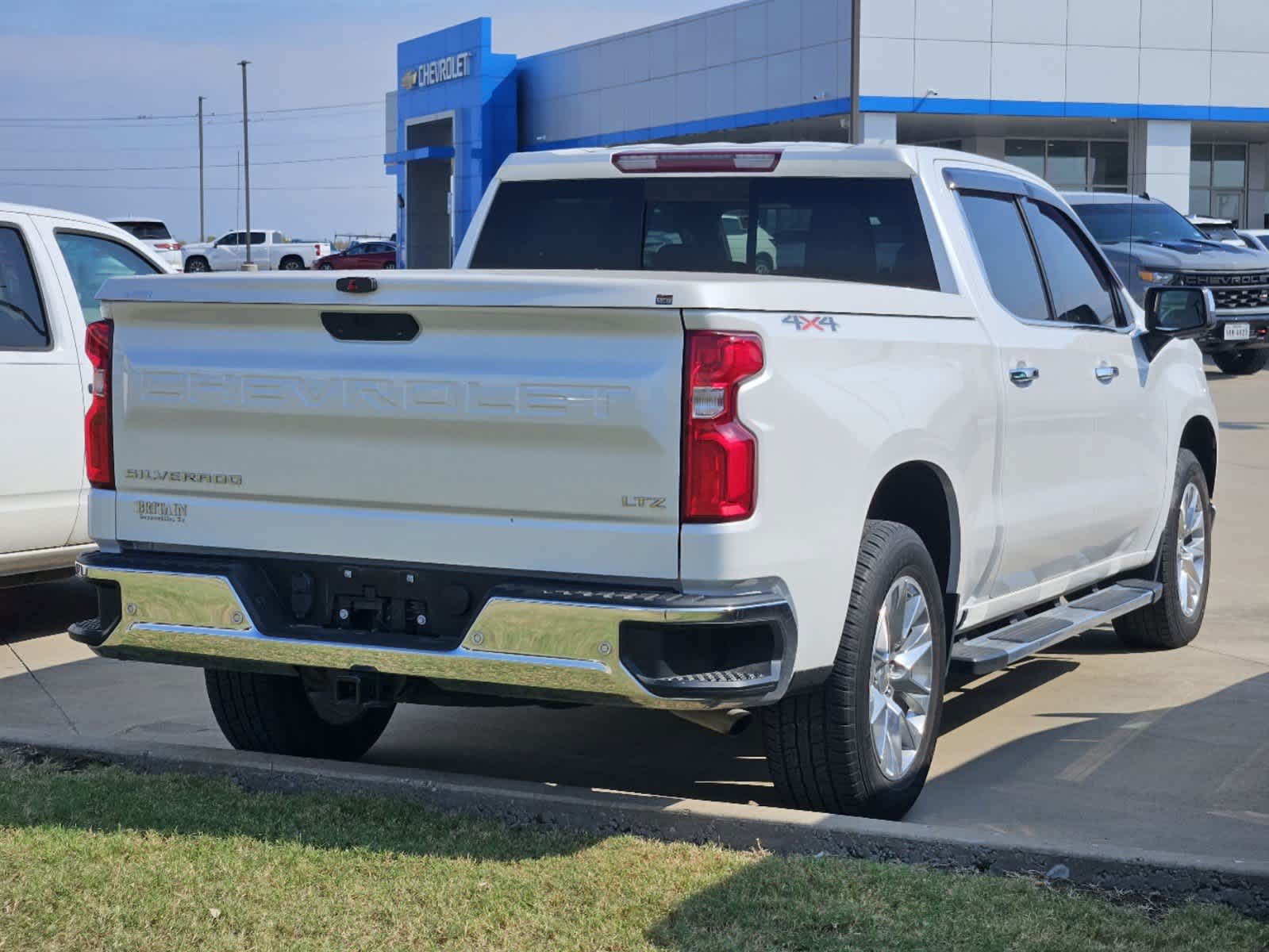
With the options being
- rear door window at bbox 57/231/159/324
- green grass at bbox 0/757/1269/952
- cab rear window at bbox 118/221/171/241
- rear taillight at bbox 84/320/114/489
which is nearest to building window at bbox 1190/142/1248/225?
cab rear window at bbox 118/221/171/241

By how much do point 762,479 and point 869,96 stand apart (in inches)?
1755

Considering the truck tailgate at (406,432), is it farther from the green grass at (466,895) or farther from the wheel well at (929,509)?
the wheel well at (929,509)

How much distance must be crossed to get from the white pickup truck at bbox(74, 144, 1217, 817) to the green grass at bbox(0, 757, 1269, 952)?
421 millimetres

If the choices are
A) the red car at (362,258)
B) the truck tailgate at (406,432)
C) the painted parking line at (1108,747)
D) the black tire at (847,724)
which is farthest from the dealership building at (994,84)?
the truck tailgate at (406,432)

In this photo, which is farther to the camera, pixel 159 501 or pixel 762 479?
pixel 159 501

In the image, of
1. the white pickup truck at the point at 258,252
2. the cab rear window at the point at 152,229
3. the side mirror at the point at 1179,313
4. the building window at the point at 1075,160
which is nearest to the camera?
the side mirror at the point at 1179,313

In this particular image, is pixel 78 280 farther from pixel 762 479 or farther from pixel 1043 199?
pixel 762 479

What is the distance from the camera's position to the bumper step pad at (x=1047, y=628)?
5996 mm

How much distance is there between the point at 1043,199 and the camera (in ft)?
23.8

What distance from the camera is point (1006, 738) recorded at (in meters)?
6.70

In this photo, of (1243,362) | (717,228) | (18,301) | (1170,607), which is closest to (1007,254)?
(717,228)

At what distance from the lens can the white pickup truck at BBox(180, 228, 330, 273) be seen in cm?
7156

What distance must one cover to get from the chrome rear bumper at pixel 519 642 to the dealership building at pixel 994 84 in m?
39.6

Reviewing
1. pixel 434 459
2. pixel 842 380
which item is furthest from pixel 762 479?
pixel 434 459
